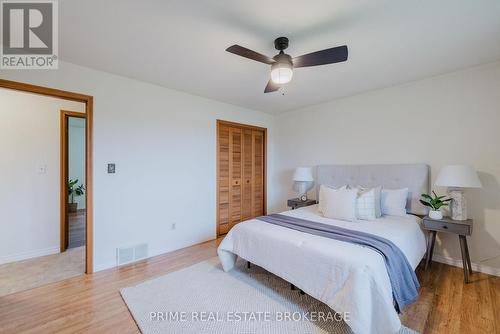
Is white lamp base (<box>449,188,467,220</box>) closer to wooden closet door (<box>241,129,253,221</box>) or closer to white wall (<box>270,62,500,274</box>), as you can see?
white wall (<box>270,62,500,274</box>)

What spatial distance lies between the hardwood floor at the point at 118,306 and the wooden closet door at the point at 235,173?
1.76 metres

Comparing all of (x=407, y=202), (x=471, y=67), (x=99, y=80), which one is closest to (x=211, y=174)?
(x=99, y=80)

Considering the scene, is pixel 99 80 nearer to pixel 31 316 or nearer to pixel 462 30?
pixel 31 316

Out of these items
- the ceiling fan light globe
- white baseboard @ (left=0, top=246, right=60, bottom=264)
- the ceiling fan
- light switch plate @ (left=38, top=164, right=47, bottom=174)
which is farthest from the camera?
light switch plate @ (left=38, top=164, right=47, bottom=174)

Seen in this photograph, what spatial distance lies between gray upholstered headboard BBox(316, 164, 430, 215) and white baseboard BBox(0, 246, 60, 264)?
4254 mm

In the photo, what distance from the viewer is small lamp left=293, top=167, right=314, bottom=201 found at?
386 cm

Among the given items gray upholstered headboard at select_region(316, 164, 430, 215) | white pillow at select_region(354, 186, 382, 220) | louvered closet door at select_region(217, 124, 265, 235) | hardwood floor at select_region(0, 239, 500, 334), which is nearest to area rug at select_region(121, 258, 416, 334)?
hardwood floor at select_region(0, 239, 500, 334)

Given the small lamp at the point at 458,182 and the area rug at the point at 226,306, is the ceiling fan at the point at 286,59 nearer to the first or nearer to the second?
the small lamp at the point at 458,182

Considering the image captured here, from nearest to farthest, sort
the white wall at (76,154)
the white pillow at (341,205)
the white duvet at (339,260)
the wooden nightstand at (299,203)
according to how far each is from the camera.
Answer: the white duvet at (339,260)
the white pillow at (341,205)
the wooden nightstand at (299,203)
the white wall at (76,154)

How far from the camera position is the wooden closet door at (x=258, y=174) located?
461 cm

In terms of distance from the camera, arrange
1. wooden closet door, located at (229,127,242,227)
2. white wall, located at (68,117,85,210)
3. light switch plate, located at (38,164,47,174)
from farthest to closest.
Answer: white wall, located at (68,117,85,210) → wooden closet door, located at (229,127,242,227) → light switch plate, located at (38,164,47,174)

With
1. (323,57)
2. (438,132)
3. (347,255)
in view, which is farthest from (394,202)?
(323,57)

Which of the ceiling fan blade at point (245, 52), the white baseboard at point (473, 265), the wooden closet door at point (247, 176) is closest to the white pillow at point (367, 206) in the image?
the white baseboard at point (473, 265)

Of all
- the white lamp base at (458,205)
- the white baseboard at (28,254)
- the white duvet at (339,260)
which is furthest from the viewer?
the white baseboard at (28,254)
